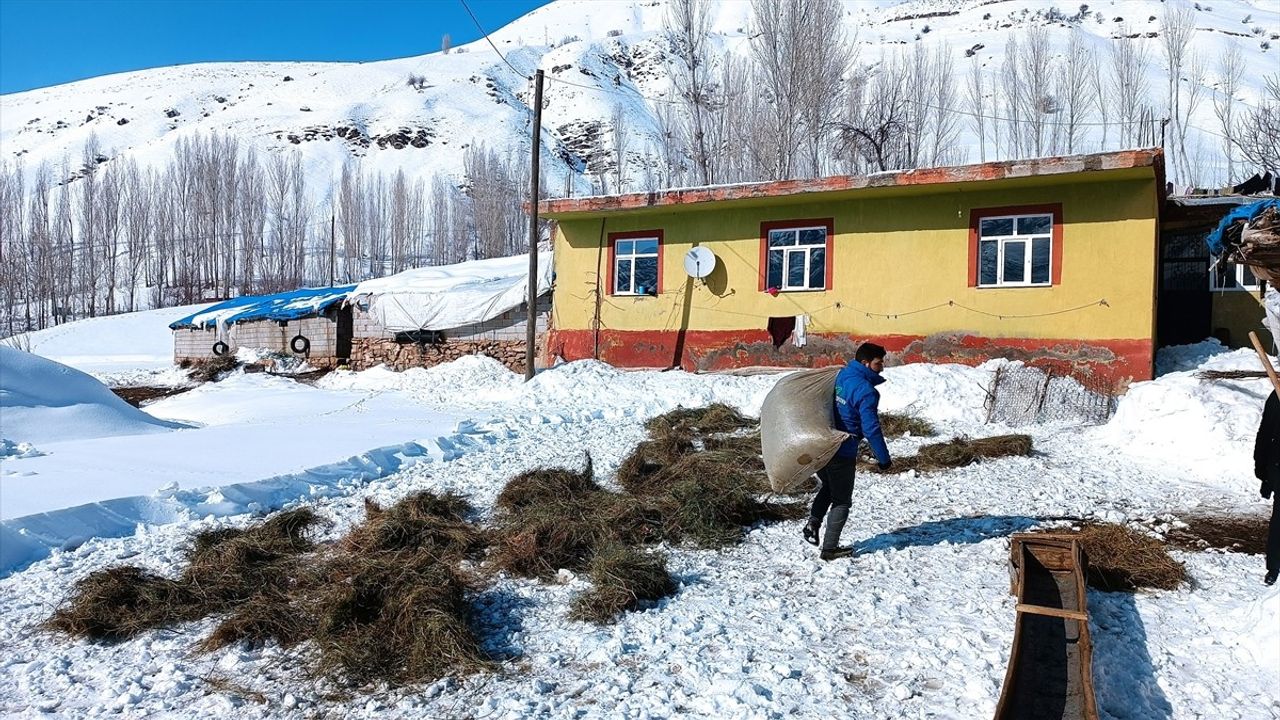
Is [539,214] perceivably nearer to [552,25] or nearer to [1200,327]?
[1200,327]

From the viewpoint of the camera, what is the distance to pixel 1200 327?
1402cm

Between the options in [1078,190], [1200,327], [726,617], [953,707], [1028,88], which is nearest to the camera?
[953,707]

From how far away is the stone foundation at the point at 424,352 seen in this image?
61.7 feet

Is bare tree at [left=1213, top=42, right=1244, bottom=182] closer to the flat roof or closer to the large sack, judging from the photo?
the flat roof

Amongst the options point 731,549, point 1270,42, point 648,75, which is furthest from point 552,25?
point 731,549

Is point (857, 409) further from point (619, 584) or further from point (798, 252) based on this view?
point (798, 252)

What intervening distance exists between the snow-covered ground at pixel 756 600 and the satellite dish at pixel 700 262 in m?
5.51

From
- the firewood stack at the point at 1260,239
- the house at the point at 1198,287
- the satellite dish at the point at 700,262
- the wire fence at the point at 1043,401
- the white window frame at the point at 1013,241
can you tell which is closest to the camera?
the firewood stack at the point at 1260,239

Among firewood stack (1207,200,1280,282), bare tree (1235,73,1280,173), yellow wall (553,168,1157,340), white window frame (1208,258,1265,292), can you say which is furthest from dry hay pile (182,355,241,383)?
bare tree (1235,73,1280,173)

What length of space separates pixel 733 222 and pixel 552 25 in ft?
352

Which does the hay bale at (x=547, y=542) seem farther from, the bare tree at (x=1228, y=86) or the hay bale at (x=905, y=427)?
the bare tree at (x=1228, y=86)

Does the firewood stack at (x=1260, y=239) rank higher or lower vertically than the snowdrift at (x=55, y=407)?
higher

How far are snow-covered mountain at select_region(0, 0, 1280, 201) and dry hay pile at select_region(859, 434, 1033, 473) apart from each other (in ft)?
149

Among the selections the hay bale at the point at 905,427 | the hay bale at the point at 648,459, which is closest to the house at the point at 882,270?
the hay bale at the point at 905,427
